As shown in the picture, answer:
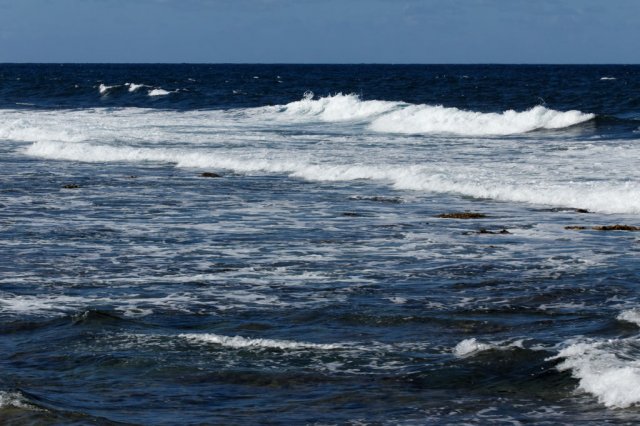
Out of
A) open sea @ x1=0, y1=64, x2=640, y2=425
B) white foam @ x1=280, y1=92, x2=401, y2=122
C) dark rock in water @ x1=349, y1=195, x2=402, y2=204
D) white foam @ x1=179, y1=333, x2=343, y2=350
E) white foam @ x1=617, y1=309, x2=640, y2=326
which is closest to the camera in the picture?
open sea @ x1=0, y1=64, x2=640, y2=425

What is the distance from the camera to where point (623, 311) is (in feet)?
35.3

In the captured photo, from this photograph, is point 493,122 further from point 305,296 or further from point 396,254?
point 305,296

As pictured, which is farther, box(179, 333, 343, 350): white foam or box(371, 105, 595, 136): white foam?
box(371, 105, 595, 136): white foam

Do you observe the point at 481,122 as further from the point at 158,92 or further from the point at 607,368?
the point at 607,368

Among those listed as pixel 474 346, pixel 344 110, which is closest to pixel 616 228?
pixel 474 346

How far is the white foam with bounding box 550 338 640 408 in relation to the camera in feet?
26.6

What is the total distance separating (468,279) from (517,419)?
4846 mm

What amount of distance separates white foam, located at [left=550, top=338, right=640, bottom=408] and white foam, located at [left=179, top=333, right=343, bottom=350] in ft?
6.55

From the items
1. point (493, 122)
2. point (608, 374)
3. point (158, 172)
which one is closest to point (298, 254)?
point (608, 374)

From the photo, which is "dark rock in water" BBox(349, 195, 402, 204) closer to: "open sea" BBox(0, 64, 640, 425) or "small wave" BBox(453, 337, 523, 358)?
"open sea" BBox(0, 64, 640, 425)

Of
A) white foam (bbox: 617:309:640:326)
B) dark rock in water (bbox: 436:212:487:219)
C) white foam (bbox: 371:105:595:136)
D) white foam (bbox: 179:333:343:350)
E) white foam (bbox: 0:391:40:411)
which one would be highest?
white foam (bbox: 371:105:595:136)

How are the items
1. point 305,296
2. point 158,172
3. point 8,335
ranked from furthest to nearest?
point 158,172, point 305,296, point 8,335

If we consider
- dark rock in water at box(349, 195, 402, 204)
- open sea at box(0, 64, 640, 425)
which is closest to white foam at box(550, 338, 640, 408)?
open sea at box(0, 64, 640, 425)

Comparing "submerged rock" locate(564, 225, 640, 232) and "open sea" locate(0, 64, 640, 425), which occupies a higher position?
"submerged rock" locate(564, 225, 640, 232)
